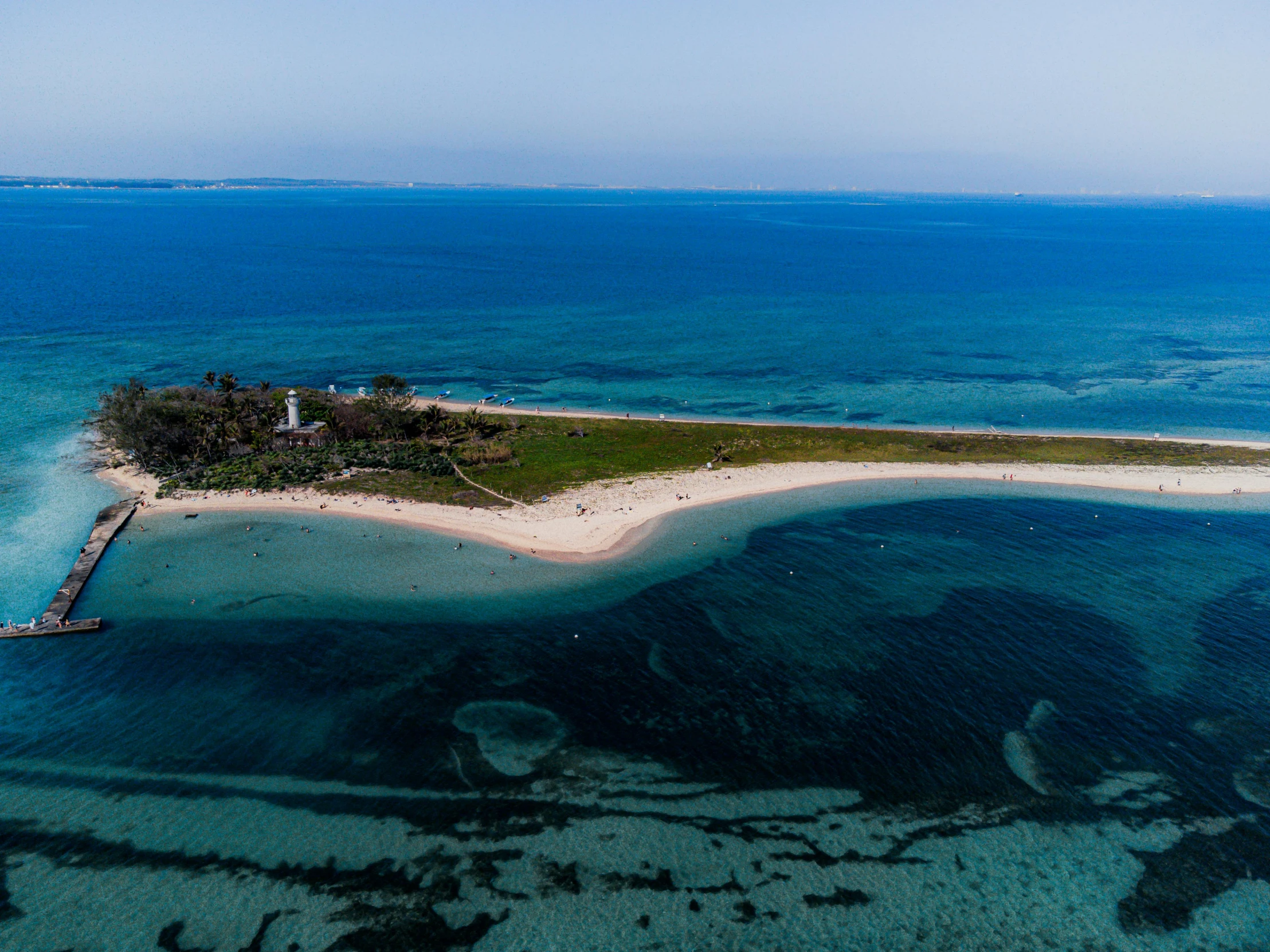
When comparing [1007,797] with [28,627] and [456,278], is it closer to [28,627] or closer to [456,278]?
[28,627]

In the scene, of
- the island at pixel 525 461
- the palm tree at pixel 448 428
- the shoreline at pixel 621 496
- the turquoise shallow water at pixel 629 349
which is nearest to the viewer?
the shoreline at pixel 621 496

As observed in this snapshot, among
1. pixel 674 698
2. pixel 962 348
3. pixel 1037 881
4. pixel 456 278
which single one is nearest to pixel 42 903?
pixel 674 698

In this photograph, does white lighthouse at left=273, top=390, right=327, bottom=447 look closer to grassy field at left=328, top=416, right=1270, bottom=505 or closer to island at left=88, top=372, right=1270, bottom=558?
island at left=88, top=372, right=1270, bottom=558

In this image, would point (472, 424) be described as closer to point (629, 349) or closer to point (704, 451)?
point (704, 451)

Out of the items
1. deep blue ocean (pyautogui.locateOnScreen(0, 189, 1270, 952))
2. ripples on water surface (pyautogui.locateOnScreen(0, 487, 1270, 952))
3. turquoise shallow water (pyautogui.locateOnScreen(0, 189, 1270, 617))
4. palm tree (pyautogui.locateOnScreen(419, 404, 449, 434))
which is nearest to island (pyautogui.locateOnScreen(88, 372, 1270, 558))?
palm tree (pyautogui.locateOnScreen(419, 404, 449, 434))

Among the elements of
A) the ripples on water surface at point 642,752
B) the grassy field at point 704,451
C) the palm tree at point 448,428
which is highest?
the palm tree at point 448,428

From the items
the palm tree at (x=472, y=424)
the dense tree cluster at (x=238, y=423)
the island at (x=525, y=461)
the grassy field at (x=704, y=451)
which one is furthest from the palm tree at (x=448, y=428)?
the grassy field at (x=704, y=451)

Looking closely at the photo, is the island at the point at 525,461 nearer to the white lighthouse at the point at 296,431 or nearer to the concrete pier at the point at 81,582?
the white lighthouse at the point at 296,431
